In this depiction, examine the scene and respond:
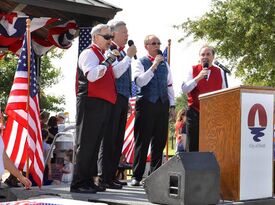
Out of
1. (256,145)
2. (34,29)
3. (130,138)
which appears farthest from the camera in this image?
(130,138)

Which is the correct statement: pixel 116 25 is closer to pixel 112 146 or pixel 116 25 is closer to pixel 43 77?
pixel 112 146

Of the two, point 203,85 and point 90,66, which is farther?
point 203,85

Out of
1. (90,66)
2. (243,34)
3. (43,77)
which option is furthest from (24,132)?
(43,77)

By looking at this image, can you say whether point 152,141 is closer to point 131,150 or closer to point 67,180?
point 67,180

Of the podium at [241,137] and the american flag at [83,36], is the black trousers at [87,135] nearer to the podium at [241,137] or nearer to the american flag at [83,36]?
the podium at [241,137]

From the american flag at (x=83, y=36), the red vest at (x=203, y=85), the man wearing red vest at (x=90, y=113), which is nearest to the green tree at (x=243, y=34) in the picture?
the american flag at (x=83, y=36)

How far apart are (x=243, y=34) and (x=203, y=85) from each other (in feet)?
48.0

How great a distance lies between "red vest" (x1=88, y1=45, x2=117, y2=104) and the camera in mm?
5809

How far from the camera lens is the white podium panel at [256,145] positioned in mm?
→ 5199

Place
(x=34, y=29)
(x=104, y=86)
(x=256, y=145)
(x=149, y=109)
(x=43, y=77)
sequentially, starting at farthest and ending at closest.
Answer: (x=43, y=77)
(x=34, y=29)
(x=149, y=109)
(x=104, y=86)
(x=256, y=145)

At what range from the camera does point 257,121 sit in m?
5.37

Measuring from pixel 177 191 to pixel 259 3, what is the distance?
1629cm

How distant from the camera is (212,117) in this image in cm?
546

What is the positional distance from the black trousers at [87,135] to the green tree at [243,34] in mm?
14956
